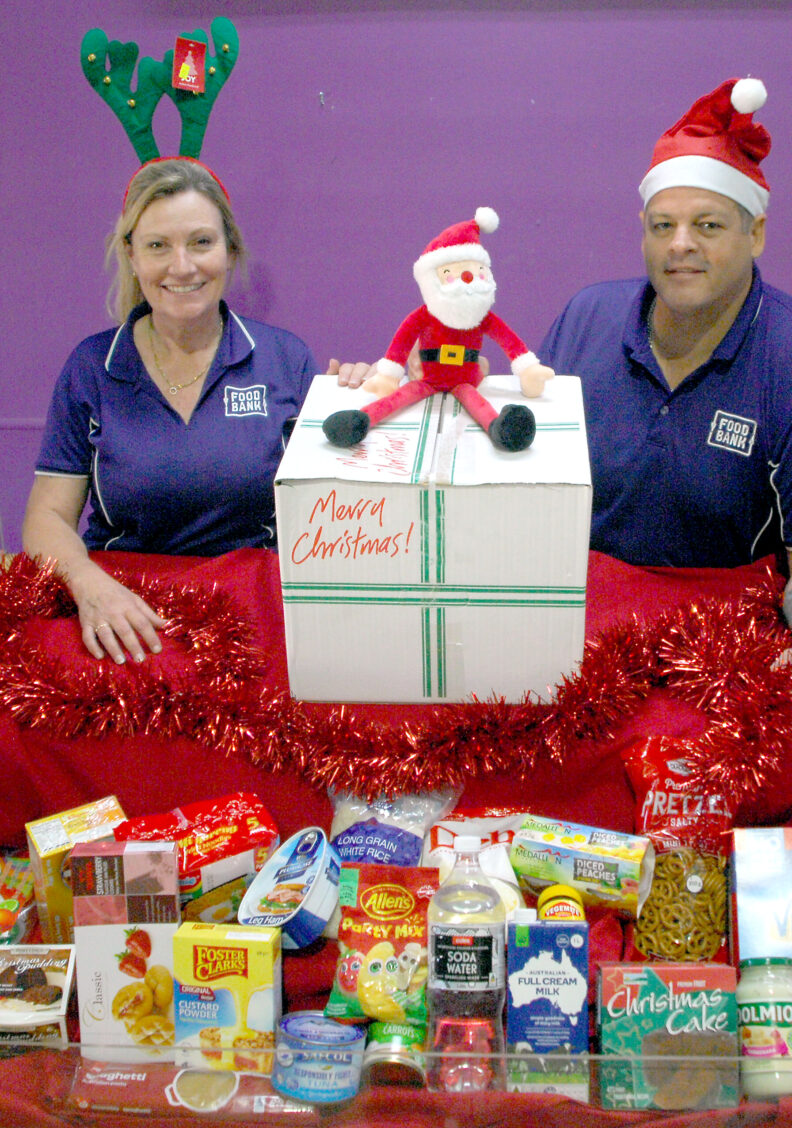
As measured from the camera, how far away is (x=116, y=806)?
1.49 metres

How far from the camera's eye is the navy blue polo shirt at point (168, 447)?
82.1 inches

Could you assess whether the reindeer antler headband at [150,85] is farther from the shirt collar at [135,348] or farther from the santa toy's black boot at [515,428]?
the santa toy's black boot at [515,428]

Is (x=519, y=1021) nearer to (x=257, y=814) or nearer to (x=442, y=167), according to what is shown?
(x=257, y=814)

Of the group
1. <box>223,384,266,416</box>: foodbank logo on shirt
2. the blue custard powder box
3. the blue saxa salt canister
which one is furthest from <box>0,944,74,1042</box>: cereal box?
<box>223,384,266,416</box>: foodbank logo on shirt

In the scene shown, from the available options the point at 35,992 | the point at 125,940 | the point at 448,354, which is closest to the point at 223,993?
the point at 125,940

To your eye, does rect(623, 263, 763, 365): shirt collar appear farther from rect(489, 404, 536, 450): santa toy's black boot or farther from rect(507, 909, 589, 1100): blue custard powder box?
rect(507, 909, 589, 1100): blue custard powder box

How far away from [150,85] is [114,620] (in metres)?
1.19

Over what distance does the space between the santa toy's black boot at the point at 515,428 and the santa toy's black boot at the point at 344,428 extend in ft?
0.60

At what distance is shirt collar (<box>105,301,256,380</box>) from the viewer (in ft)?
7.02

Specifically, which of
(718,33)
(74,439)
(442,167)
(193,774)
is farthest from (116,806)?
(718,33)

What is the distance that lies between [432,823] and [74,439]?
3.77 ft

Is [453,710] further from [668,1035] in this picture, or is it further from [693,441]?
[693,441]

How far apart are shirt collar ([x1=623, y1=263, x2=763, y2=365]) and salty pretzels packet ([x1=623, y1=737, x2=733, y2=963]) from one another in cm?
88

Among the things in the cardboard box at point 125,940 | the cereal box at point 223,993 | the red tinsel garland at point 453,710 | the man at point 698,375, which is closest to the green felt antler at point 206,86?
the man at point 698,375
